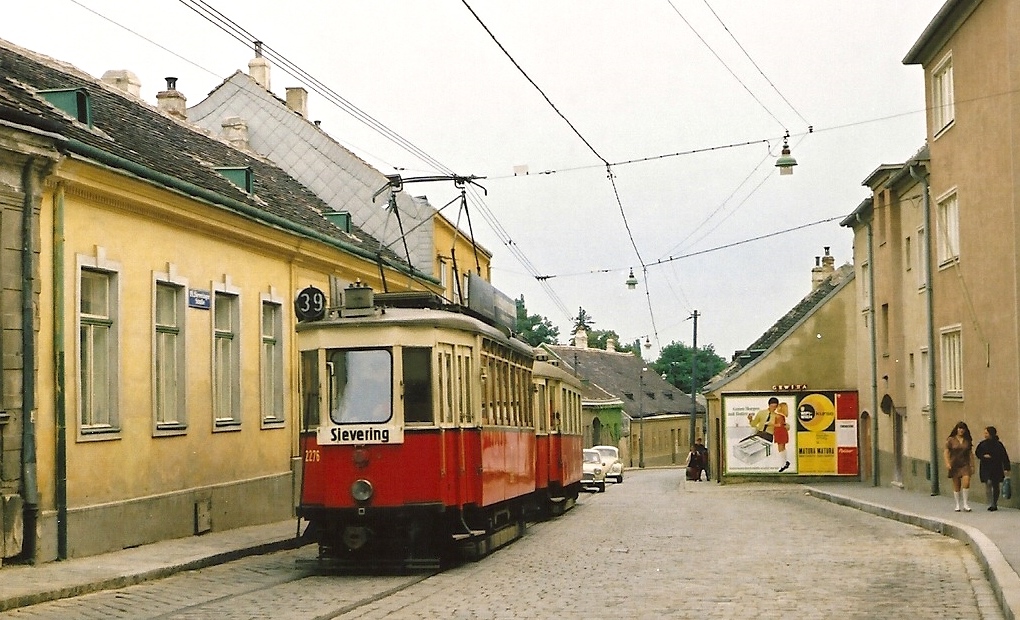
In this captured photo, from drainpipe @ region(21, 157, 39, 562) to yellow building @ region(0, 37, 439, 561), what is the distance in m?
0.02

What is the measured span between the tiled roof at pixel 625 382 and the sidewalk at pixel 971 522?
5549 centimetres

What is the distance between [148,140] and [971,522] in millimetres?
13686

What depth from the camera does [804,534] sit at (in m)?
19.8

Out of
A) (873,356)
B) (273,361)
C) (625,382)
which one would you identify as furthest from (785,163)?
(625,382)

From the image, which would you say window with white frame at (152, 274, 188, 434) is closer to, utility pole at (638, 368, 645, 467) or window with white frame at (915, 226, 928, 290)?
window with white frame at (915, 226, 928, 290)

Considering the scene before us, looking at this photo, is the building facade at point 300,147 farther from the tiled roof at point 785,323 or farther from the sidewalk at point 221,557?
the tiled roof at point 785,323

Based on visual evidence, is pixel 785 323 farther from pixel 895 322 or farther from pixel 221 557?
pixel 221 557

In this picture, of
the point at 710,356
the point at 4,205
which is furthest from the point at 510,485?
the point at 710,356

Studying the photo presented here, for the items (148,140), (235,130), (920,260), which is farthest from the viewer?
(235,130)

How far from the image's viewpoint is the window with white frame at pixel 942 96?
2673 centimetres

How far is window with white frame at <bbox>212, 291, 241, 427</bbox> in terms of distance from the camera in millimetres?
20844

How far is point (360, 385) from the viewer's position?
49.5 feet

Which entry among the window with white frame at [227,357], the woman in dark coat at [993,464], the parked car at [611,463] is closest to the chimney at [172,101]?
the window with white frame at [227,357]

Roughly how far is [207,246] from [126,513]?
484cm
